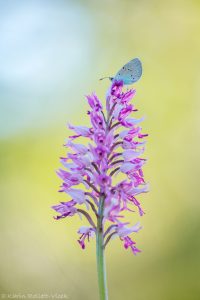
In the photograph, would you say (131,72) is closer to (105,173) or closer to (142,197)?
(105,173)

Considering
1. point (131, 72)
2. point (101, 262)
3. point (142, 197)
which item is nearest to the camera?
point (101, 262)

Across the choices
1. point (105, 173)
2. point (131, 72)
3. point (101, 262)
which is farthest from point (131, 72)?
point (101, 262)

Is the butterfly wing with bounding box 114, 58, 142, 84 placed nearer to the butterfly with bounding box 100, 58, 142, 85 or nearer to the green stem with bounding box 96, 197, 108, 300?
the butterfly with bounding box 100, 58, 142, 85

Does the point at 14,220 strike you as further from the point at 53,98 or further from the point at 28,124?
the point at 53,98

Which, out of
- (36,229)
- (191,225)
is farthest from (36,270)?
(191,225)

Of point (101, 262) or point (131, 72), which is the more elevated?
point (131, 72)

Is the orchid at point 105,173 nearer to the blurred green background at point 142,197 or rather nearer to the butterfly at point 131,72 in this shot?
the butterfly at point 131,72

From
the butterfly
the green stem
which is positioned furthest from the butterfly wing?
the green stem
